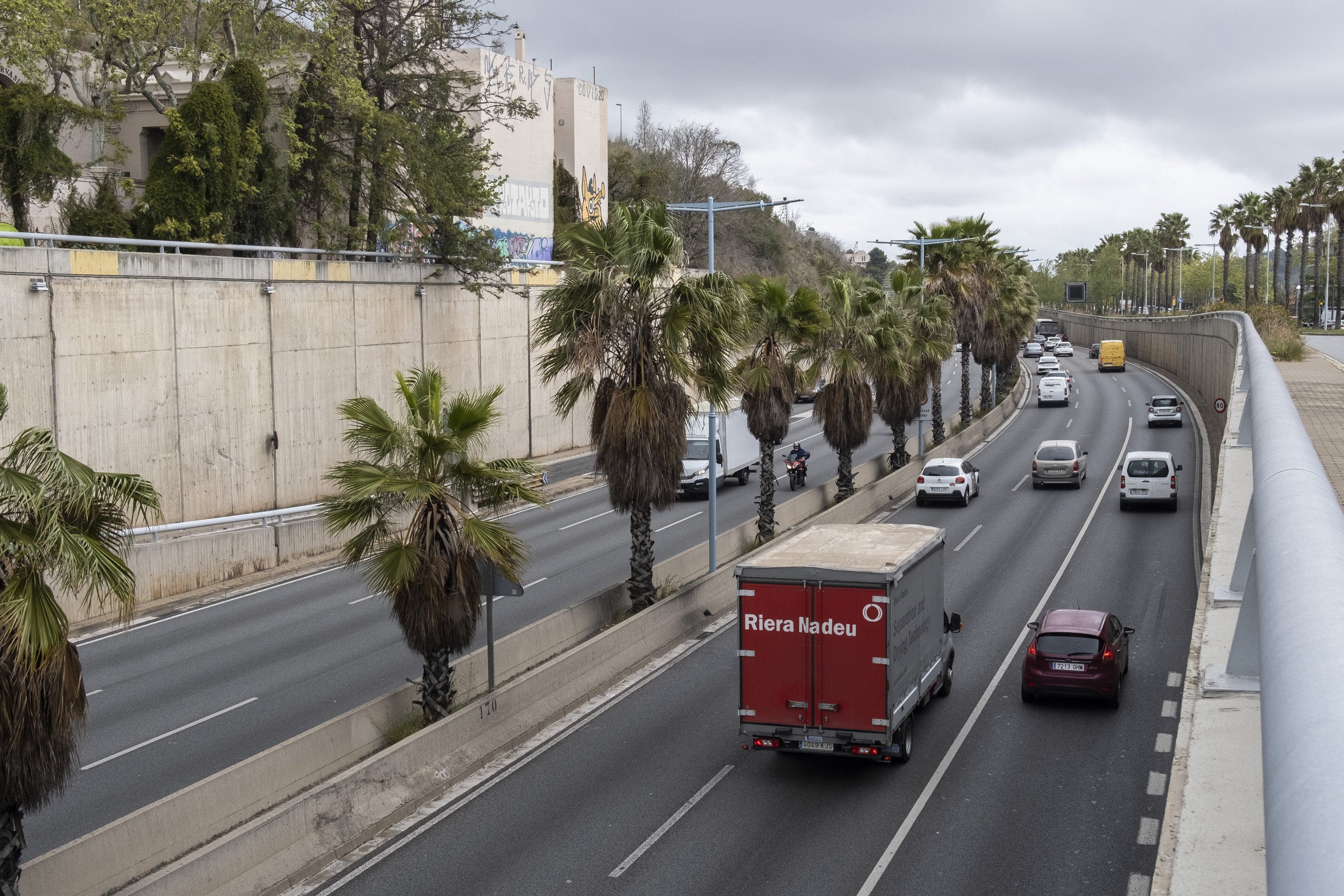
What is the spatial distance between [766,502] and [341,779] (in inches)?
753

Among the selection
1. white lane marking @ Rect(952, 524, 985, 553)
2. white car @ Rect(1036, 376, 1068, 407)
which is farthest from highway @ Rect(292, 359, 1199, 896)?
white car @ Rect(1036, 376, 1068, 407)

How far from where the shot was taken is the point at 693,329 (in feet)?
77.4

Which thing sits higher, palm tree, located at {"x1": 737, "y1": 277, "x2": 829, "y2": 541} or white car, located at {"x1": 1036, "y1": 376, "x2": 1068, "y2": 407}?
palm tree, located at {"x1": 737, "y1": 277, "x2": 829, "y2": 541}

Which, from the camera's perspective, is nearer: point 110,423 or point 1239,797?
point 1239,797

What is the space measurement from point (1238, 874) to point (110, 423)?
2699 cm

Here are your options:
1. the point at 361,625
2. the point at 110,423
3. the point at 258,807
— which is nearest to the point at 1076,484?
the point at 361,625

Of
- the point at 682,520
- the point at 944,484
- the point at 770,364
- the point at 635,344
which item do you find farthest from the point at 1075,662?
the point at 944,484

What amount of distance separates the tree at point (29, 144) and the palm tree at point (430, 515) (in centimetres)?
2128

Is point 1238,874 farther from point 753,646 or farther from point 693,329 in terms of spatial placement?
point 693,329

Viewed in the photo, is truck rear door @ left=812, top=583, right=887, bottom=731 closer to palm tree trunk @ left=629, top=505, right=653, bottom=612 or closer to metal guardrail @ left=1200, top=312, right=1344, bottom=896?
palm tree trunk @ left=629, top=505, right=653, bottom=612

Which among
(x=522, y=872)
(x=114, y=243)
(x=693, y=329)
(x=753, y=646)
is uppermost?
(x=114, y=243)

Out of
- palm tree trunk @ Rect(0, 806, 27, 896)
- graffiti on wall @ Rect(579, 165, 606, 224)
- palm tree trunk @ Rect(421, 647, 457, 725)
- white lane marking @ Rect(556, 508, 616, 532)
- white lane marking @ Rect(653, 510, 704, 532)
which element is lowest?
white lane marking @ Rect(653, 510, 704, 532)

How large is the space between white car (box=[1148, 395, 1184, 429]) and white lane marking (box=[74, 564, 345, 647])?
4087cm

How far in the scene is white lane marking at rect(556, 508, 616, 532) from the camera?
36.4 m
